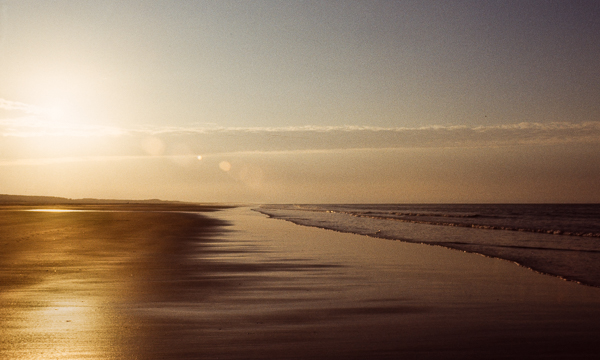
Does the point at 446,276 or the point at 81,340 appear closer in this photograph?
the point at 81,340

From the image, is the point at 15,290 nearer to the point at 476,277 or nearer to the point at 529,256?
the point at 476,277

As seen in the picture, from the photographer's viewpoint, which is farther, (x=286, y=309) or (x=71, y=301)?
(x=71, y=301)

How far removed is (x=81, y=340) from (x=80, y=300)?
3.02 meters

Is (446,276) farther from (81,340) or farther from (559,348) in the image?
(81,340)

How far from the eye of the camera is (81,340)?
686 cm

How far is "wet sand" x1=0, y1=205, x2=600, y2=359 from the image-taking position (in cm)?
664

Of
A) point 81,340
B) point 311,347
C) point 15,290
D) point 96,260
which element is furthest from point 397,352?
point 96,260

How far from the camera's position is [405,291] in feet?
36.4

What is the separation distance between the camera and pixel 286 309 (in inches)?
357

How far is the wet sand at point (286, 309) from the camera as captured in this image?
6.64 metres

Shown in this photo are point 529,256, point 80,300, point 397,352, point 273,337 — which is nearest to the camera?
point 397,352

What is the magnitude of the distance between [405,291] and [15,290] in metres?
8.36

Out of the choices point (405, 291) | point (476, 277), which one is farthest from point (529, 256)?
point (405, 291)

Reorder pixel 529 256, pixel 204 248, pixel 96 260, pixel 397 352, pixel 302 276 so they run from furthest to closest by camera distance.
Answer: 1. pixel 204 248
2. pixel 529 256
3. pixel 96 260
4. pixel 302 276
5. pixel 397 352
